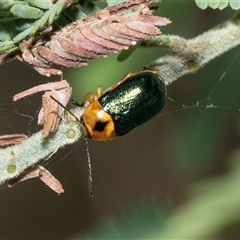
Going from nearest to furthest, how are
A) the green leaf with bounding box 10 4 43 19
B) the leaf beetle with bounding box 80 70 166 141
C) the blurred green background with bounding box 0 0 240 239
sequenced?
the green leaf with bounding box 10 4 43 19
the blurred green background with bounding box 0 0 240 239
the leaf beetle with bounding box 80 70 166 141

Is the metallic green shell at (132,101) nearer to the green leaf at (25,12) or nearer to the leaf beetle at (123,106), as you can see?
the leaf beetle at (123,106)

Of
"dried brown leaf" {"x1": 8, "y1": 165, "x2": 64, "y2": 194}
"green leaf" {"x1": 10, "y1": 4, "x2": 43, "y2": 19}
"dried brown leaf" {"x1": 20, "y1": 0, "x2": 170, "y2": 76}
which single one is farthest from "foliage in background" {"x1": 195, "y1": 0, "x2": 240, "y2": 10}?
"dried brown leaf" {"x1": 8, "y1": 165, "x2": 64, "y2": 194}

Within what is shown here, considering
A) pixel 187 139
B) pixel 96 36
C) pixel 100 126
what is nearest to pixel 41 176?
pixel 96 36

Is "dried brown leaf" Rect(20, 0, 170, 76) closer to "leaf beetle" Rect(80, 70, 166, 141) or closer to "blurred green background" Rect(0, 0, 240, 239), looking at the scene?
"blurred green background" Rect(0, 0, 240, 239)

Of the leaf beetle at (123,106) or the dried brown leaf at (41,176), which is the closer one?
the dried brown leaf at (41,176)

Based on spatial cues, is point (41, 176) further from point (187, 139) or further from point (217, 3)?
point (187, 139)

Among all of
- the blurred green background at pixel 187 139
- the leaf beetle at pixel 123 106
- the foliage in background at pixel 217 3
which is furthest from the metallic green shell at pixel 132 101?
the foliage in background at pixel 217 3

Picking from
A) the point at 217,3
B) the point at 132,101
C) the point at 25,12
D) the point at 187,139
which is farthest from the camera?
the point at 187,139

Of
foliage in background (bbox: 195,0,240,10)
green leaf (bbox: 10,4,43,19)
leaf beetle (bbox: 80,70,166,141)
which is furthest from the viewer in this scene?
leaf beetle (bbox: 80,70,166,141)
